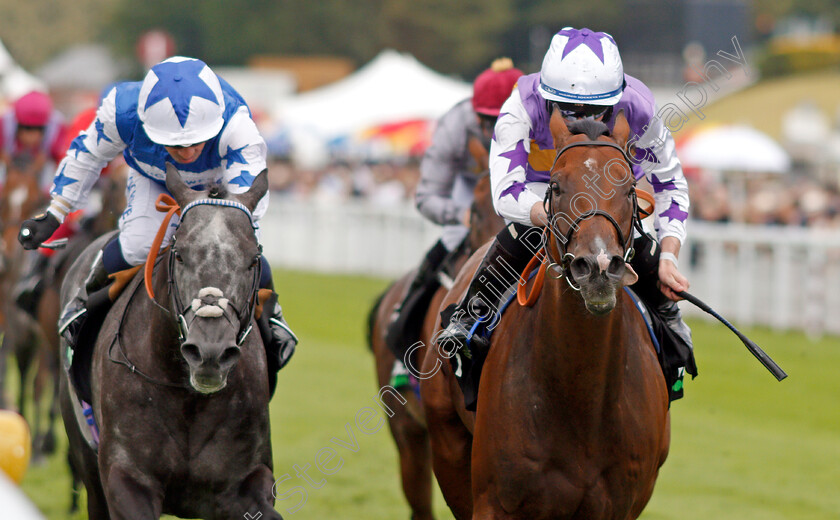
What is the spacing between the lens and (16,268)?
29.0 ft

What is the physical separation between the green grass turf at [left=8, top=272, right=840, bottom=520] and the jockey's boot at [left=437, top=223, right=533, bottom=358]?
8.01 feet

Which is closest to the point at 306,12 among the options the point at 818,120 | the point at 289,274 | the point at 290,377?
the point at 818,120

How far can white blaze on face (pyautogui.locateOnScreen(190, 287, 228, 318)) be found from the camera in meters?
3.75

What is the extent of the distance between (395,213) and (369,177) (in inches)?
233

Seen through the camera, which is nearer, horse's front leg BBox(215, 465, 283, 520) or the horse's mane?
the horse's mane

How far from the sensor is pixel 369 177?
24906 millimetres

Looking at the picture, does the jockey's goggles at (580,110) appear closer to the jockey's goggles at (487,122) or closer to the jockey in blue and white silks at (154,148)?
the jockey in blue and white silks at (154,148)

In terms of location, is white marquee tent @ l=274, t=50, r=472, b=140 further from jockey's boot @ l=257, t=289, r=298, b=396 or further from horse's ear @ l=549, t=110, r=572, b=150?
horse's ear @ l=549, t=110, r=572, b=150

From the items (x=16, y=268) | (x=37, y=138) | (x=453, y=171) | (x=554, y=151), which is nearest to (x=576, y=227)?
(x=554, y=151)

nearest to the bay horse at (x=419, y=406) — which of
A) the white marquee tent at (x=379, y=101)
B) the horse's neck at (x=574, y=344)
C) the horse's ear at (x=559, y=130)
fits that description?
the horse's neck at (x=574, y=344)

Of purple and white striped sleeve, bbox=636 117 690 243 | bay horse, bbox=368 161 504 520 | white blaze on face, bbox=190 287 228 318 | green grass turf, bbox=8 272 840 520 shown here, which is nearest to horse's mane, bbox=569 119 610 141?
purple and white striped sleeve, bbox=636 117 690 243

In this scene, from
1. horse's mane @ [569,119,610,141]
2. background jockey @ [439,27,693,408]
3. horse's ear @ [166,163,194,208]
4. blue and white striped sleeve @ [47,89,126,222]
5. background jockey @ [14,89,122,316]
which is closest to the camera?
horse's mane @ [569,119,610,141]

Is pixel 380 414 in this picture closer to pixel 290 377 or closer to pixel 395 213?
pixel 290 377

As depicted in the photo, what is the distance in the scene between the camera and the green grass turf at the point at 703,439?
6957mm
